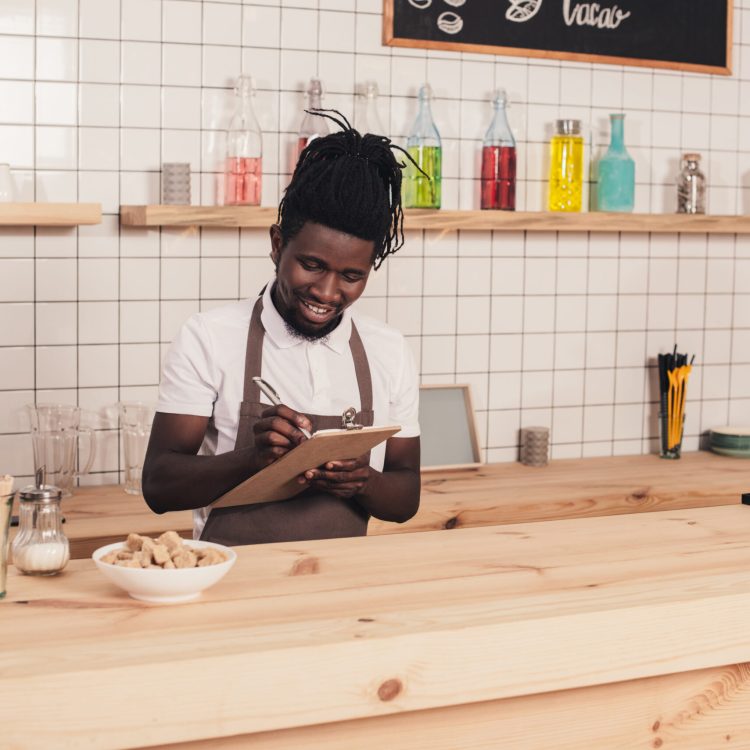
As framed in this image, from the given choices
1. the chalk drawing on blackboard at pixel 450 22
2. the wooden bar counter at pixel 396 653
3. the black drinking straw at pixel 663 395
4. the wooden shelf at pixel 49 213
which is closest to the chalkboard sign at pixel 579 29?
the chalk drawing on blackboard at pixel 450 22

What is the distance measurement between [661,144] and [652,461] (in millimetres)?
1044

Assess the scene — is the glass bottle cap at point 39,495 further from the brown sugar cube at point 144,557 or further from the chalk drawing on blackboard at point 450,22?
the chalk drawing on blackboard at point 450,22

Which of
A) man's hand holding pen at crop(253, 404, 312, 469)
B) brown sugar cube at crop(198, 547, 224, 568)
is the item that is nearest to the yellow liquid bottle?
man's hand holding pen at crop(253, 404, 312, 469)

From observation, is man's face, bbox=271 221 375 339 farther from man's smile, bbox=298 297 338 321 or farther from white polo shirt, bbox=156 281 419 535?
white polo shirt, bbox=156 281 419 535

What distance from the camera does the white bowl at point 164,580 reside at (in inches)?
57.1

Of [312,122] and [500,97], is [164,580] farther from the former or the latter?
[500,97]

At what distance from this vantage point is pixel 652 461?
3.56 meters

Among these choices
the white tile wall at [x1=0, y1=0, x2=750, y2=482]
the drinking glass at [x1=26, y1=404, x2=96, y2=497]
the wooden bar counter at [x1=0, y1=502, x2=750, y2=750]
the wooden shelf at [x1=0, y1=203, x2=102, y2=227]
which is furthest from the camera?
the white tile wall at [x1=0, y1=0, x2=750, y2=482]

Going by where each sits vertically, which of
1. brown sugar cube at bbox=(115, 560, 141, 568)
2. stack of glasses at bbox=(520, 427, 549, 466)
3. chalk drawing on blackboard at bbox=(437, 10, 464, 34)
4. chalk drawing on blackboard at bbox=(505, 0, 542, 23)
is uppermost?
chalk drawing on blackboard at bbox=(505, 0, 542, 23)

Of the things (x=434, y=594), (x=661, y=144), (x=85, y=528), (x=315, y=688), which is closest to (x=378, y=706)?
(x=315, y=688)

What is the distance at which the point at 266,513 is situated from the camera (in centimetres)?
212

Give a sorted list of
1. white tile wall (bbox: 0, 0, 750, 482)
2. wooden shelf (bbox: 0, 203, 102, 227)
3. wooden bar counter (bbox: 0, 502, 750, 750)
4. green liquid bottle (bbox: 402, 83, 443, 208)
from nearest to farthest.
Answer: wooden bar counter (bbox: 0, 502, 750, 750) < wooden shelf (bbox: 0, 203, 102, 227) < white tile wall (bbox: 0, 0, 750, 482) < green liquid bottle (bbox: 402, 83, 443, 208)

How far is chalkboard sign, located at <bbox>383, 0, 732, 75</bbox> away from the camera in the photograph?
325 centimetres

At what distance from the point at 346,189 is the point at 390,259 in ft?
4.11
